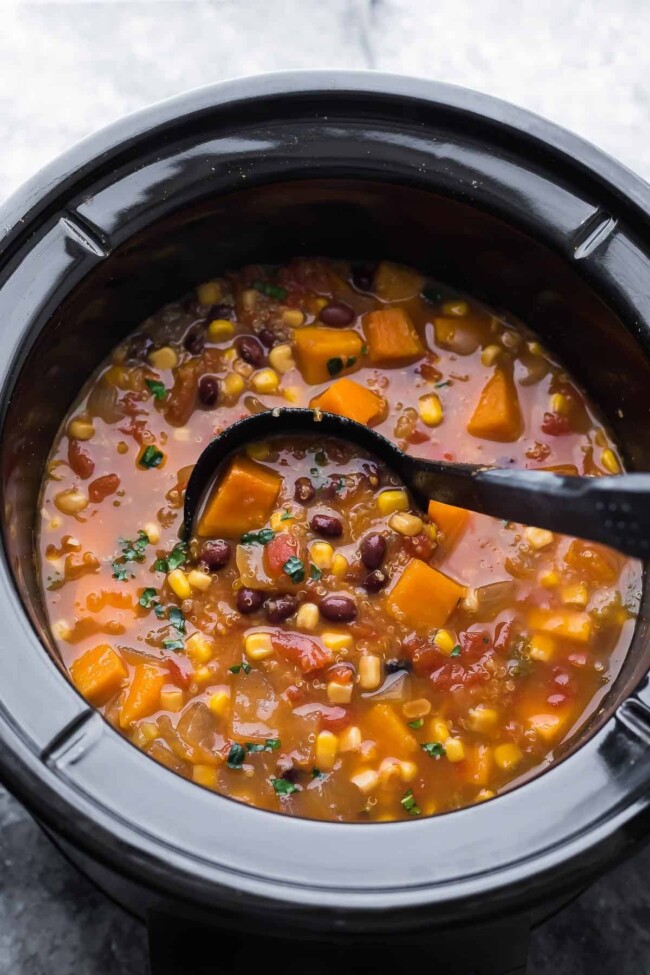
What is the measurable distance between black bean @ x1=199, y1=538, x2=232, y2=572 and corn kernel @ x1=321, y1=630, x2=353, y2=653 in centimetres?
33

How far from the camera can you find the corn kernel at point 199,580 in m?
2.84

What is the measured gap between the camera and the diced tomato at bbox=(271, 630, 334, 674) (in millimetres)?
2781

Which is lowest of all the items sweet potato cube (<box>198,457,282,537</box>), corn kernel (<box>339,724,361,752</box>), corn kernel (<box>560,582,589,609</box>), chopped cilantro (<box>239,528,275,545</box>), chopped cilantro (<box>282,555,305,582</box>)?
corn kernel (<box>560,582,589,609</box>)

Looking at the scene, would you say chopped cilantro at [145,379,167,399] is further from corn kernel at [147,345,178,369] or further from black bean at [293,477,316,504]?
black bean at [293,477,316,504]

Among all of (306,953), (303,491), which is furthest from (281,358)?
(306,953)

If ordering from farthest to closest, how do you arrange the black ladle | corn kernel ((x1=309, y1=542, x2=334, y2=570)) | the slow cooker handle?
corn kernel ((x1=309, y1=542, x2=334, y2=570)), the slow cooker handle, the black ladle

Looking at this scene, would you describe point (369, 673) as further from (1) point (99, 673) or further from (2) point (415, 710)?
(1) point (99, 673)

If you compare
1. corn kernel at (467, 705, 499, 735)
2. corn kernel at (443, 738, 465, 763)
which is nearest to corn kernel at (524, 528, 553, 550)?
corn kernel at (467, 705, 499, 735)

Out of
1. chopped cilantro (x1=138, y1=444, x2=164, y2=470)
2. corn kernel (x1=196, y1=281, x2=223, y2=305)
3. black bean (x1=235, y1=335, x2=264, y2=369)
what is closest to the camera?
chopped cilantro (x1=138, y1=444, x2=164, y2=470)

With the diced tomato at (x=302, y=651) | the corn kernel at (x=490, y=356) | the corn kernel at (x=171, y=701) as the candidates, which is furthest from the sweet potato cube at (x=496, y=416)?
the corn kernel at (x=171, y=701)

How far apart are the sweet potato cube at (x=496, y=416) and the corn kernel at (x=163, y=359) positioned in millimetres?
880

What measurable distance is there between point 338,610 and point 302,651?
142 millimetres

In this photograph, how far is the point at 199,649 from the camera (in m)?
2.79

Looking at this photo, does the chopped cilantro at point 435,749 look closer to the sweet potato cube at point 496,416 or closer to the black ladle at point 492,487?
the black ladle at point 492,487
